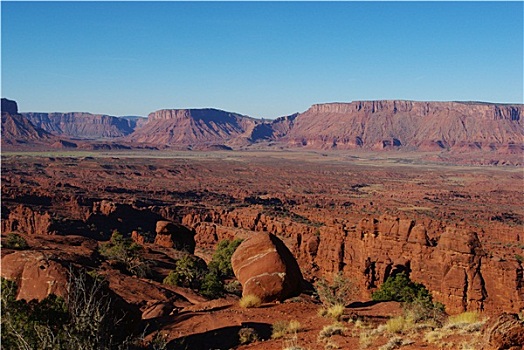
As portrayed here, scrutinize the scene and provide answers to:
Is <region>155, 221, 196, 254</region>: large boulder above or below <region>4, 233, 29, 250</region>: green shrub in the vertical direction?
below

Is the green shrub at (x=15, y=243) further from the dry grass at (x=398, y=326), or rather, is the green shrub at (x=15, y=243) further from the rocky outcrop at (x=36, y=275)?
the dry grass at (x=398, y=326)

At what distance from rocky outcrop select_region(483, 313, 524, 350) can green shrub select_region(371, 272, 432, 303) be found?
1954cm

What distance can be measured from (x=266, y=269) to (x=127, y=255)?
53.1 feet

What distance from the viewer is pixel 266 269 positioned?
18.2m

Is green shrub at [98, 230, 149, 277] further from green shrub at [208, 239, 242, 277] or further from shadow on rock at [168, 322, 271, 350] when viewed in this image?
shadow on rock at [168, 322, 271, 350]

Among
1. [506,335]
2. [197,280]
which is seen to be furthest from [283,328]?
[197,280]

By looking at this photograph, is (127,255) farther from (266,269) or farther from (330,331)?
(330,331)

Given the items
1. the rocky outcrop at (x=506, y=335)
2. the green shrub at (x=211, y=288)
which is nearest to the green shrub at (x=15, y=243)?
the green shrub at (x=211, y=288)

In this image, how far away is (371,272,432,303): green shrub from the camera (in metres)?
28.9

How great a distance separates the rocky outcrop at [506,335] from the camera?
9133 mm

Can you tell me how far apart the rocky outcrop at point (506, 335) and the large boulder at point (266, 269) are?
359 inches

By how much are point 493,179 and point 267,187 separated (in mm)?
64101

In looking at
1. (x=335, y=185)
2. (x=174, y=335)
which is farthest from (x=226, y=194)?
(x=174, y=335)

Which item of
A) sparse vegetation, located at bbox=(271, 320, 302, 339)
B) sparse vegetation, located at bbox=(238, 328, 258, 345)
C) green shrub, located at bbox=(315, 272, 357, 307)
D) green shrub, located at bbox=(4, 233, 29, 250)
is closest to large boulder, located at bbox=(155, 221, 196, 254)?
green shrub, located at bbox=(4, 233, 29, 250)
